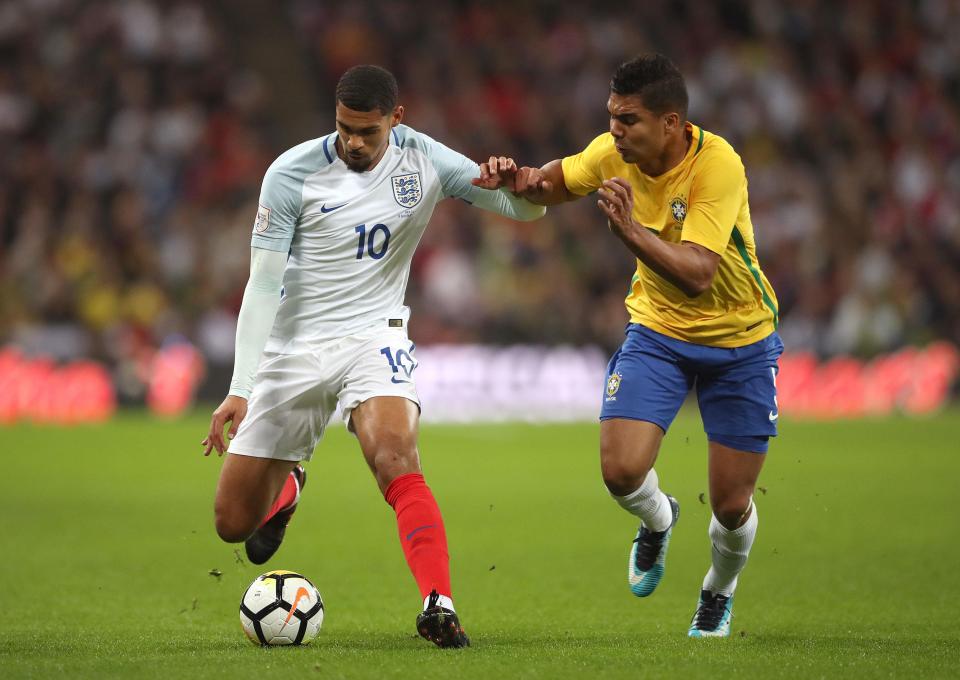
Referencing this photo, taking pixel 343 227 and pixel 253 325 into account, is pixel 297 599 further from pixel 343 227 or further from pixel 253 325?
pixel 343 227

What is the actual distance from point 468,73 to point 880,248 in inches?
266

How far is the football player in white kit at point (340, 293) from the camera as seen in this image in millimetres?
5484

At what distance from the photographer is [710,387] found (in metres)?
5.84

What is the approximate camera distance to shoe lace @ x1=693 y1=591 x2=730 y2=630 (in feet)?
18.9

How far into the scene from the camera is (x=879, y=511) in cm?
989

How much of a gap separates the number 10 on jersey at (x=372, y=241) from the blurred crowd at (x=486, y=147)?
11.8m

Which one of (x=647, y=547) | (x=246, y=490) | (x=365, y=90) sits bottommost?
(x=246, y=490)

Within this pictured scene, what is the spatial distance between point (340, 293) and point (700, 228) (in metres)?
1.54

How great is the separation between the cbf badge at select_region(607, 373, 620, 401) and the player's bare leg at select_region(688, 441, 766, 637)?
1.52 ft

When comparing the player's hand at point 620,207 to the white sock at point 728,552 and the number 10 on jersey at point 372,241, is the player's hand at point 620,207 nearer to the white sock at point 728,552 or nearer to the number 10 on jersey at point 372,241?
the number 10 on jersey at point 372,241

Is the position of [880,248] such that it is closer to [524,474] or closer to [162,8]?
[524,474]

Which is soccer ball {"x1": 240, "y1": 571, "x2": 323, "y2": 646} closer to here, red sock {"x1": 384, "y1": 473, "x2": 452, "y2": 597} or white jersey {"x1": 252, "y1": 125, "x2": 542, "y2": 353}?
red sock {"x1": 384, "y1": 473, "x2": 452, "y2": 597}

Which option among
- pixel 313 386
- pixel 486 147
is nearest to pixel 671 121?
pixel 313 386

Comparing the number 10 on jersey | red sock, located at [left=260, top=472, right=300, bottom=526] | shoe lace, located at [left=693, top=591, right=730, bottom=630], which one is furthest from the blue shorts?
red sock, located at [left=260, top=472, right=300, bottom=526]
